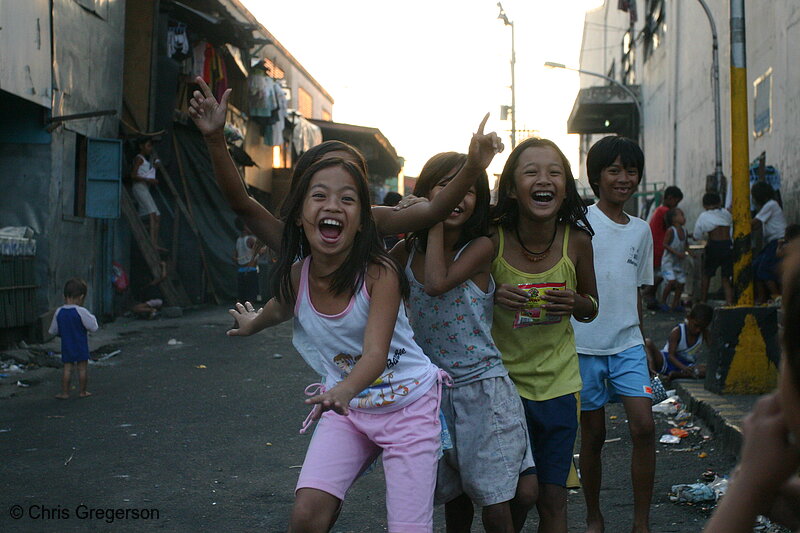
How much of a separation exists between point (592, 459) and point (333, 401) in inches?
81.2

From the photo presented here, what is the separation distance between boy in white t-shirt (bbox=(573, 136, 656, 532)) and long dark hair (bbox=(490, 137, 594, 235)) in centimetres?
65

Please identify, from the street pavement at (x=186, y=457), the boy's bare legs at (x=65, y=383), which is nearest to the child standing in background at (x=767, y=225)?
the street pavement at (x=186, y=457)

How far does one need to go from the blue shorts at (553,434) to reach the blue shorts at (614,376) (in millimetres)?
707

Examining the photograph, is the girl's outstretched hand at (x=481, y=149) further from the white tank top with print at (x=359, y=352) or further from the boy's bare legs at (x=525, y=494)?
the boy's bare legs at (x=525, y=494)

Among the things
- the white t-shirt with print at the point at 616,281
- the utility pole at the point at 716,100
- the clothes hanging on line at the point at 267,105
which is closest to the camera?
the white t-shirt with print at the point at 616,281

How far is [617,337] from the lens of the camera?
175 inches

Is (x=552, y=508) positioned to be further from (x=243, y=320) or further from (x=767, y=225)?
(x=767, y=225)

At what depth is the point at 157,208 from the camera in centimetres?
1766

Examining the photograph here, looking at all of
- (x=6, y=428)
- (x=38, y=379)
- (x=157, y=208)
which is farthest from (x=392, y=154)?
(x=6, y=428)

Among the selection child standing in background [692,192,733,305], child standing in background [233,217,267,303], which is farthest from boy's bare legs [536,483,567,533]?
child standing in background [233,217,267,303]

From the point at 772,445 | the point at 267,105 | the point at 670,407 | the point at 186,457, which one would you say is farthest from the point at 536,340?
the point at 267,105

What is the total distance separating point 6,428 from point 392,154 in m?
28.5

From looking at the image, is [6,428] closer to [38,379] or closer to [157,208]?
[38,379]

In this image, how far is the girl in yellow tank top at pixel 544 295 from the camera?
3.69 meters
